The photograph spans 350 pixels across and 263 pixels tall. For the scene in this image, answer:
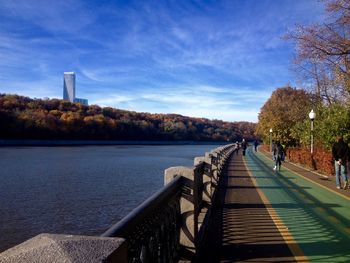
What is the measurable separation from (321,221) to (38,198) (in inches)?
615

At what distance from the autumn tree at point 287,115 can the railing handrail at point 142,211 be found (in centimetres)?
2884

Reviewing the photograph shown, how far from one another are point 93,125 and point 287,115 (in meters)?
101

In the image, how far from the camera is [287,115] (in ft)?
158

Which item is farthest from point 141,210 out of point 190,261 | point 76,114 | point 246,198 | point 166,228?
point 76,114

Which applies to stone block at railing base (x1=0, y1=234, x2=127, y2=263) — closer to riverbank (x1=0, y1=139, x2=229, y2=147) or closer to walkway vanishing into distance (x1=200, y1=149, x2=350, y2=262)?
walkway vanishing into distance (x1=200, y1=149, x2=350, y2=262)

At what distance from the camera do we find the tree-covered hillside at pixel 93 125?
119812 millimetres

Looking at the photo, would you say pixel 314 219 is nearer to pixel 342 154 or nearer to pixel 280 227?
pixel 280 227

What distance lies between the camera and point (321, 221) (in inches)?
336

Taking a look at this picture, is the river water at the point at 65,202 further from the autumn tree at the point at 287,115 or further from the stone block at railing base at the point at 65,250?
the autumn tree at the point at 287,115

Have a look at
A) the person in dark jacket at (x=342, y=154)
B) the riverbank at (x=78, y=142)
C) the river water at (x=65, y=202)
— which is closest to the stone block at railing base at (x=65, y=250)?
the river water at (x=65, y=202)

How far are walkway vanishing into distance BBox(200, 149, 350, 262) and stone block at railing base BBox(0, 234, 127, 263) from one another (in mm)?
4069

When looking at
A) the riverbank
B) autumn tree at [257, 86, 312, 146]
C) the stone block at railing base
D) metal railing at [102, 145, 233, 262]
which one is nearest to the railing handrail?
metal railing at [102, 145, 233, 262]

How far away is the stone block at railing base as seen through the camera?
1.90 meters

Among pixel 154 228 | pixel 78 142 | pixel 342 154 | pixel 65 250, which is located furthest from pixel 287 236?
pixel 78 142
